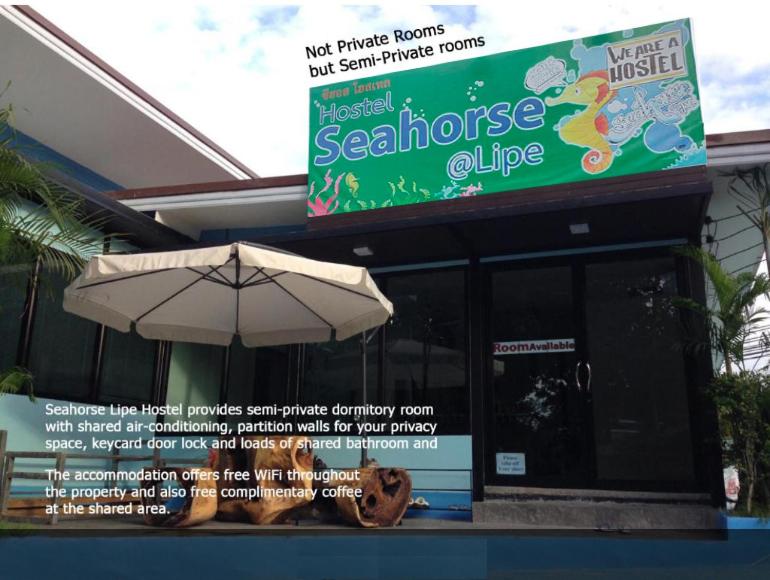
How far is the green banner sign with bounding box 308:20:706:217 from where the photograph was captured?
6.14 m

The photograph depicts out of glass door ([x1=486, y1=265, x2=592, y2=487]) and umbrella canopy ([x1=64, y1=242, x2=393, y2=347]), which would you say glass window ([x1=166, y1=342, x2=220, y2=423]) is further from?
glass door ([x1=486, y1=265, x2=592, y2=487])

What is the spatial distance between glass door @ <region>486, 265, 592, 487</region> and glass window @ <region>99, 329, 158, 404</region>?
4.05m

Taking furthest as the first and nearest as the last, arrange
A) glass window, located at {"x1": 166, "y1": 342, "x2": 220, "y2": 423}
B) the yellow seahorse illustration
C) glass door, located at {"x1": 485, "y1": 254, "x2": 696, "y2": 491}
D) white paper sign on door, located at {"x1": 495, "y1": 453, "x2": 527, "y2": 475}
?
glass window, located at {"x1": 166, "y1": 342, "x2": 220, "y2": 423}, the yellow seahorse illustration, white paper sign on door, located at {"x1": 495, "y1": 453, "x2": 527, "y2": 475}, glass door, located at {"x1": 485, "y1": 254, "x2": 696, "y2": 491}

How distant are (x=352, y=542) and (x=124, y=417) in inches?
170

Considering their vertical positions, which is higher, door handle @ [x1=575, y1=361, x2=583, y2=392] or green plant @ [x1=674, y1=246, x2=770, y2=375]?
green plant @ [x1=674, y1=246, x2=770, y2=375]

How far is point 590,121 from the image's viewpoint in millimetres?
6395

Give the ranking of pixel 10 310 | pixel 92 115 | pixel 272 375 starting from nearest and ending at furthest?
1. pixel 10 310
2. pixel 272 375
3. pixel 92 115

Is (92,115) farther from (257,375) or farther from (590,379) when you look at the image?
(590,379)

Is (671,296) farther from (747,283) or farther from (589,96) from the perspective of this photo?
(589,96)

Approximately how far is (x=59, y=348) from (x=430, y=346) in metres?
3.80

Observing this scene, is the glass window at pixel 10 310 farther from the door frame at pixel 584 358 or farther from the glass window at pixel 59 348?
the door frame at pixel 584 358

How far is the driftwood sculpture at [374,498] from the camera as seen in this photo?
15.7ft

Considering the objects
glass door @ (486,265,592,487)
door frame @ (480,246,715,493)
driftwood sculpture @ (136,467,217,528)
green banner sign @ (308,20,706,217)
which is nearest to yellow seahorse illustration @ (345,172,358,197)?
green banner sign @ (308,20,706,217)

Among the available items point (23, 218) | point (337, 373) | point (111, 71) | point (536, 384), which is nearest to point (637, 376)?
point (536, 384)
